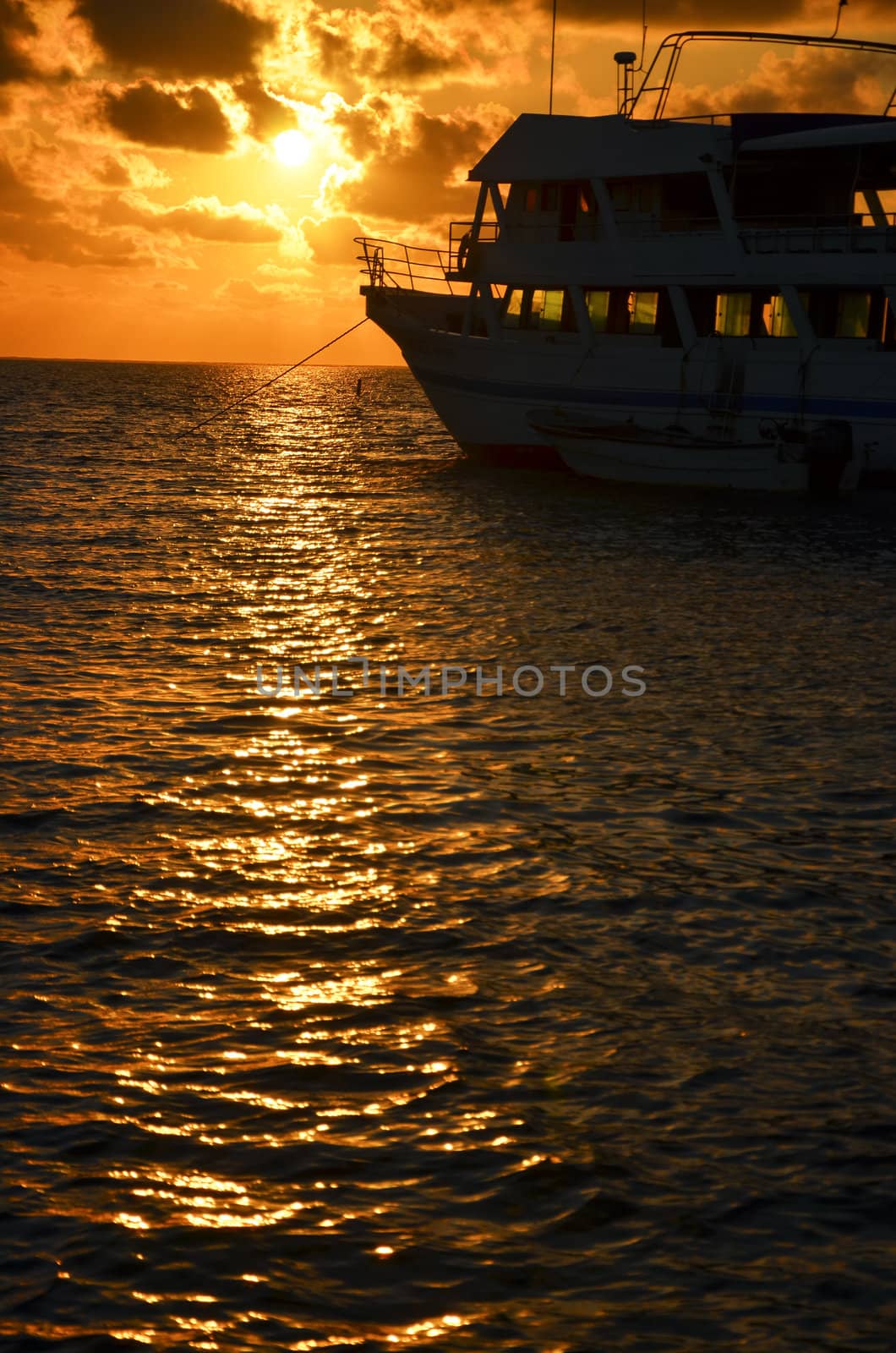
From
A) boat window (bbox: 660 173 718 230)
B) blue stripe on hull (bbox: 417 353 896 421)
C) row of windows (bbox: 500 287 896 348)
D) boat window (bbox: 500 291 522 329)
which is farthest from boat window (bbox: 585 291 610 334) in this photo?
boat window (bbox: 660 173 718 230)

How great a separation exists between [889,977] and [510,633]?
37.7 feet

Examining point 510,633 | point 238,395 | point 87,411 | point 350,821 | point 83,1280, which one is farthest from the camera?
point 238,395

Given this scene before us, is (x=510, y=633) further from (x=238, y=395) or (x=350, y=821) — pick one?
(x=238, y=395)

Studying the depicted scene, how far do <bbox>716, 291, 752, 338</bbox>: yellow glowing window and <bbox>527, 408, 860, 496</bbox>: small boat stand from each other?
270cm

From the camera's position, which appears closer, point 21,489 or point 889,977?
point 889,977

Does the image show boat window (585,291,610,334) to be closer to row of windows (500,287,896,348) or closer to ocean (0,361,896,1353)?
row of windows (500,287,896,348)

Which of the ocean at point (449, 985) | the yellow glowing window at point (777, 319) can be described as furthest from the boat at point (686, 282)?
the ocean at point (449, 985)

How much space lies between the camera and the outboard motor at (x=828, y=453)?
116 feet

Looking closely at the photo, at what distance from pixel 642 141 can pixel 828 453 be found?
9663 millimetres

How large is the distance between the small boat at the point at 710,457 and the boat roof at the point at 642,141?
6.70 m

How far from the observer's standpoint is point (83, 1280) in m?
5.92

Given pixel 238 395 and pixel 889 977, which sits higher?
pixel 238 395

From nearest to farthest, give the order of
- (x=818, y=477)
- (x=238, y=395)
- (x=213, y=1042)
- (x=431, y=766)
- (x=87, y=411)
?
(x=213, y=1042), (x=431, y=766), (x=818, y=477), (x=87, y=411), (x=238, y=395)

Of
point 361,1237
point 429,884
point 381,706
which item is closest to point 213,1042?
point 361,1237
